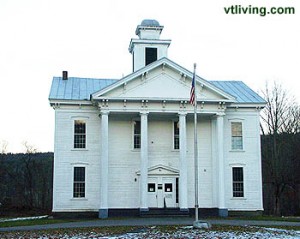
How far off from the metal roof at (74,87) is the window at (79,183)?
5.16 m

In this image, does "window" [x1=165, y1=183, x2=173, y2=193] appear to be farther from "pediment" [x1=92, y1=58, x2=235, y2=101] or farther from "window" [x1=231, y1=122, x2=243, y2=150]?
"pediment" [x1=92, y1=58, x2=235, y2=101]

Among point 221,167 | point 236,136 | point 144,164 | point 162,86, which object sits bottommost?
point 221,167

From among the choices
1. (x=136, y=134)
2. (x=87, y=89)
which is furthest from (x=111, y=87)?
(x=87, y=89)

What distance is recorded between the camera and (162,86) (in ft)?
117

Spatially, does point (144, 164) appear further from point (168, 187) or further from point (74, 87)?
point (74, 87)

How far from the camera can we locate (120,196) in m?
36.0

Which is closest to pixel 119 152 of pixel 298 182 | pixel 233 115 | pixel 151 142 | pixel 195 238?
pixel 151 142

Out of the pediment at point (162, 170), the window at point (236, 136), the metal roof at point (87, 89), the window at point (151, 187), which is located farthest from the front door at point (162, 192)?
the metal roof at point (87, 89)

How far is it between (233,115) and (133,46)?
9.59m

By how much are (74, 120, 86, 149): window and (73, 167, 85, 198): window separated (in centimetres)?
169

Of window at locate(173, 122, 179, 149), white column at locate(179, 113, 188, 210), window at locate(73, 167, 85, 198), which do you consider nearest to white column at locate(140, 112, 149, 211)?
white column at locate(179, 113, 188, 210)

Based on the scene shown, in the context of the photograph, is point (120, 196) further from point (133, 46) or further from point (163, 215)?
point (133, 46)

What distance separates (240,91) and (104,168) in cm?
1327

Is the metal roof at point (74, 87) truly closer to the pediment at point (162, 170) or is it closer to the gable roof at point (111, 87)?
the gable roof at point (111, 87)
